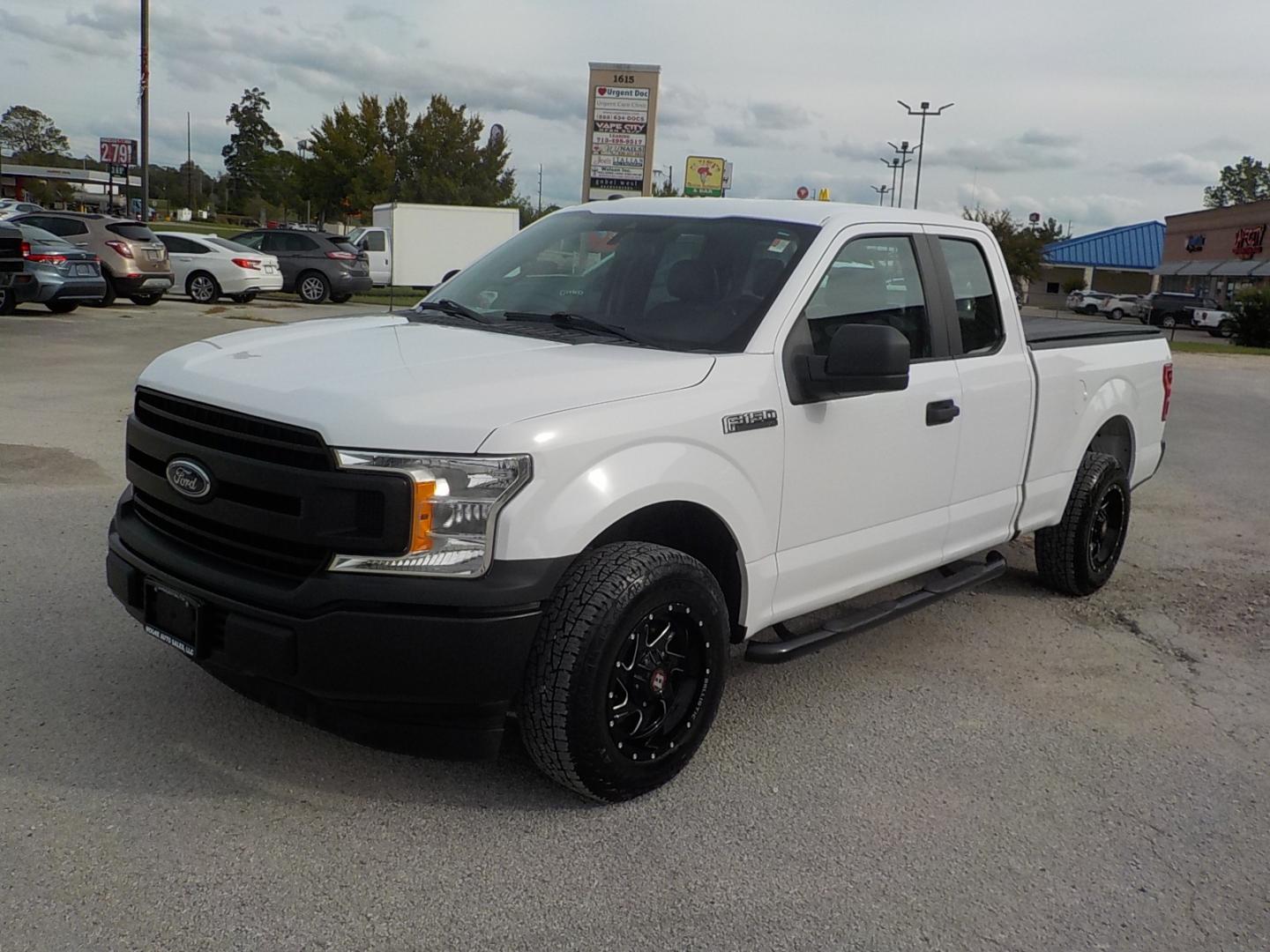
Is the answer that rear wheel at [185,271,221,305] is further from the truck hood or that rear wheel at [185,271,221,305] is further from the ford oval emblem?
the ford oval emblem

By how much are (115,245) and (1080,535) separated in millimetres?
18817

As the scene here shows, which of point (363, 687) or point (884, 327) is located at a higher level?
point (884, 327)

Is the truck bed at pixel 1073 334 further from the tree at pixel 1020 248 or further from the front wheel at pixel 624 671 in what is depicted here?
the tree at pixel 1020 248

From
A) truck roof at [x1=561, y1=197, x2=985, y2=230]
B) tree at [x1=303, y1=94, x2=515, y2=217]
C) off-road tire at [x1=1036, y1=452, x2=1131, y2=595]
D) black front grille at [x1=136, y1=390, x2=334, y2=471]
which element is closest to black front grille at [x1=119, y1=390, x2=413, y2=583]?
black front grille at [x1=136, y1=390, x2=334, y2=471]

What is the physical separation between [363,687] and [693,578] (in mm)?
1008

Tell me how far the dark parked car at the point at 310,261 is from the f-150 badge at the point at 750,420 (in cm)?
2297

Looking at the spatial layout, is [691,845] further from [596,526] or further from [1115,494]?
[1115,494]

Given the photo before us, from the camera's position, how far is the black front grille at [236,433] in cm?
309

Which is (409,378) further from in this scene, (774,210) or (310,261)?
(310,261)

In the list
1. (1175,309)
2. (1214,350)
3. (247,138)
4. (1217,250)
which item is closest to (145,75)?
(1214,350)

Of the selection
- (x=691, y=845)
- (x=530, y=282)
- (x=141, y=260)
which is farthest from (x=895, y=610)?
(x=141, y=260)

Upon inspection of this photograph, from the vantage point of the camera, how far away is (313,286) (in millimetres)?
25547

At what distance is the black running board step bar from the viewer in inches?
157

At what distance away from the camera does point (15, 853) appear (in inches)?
121
